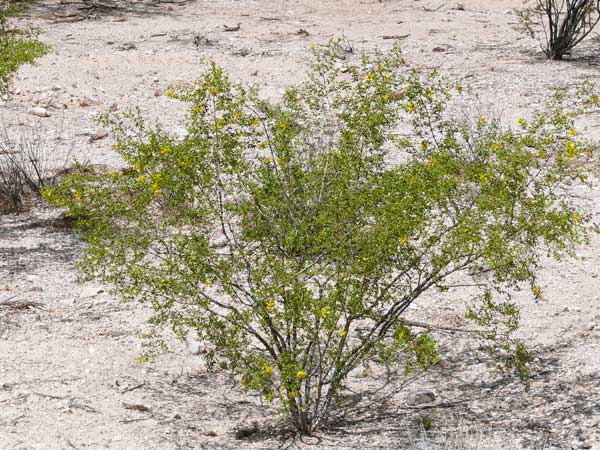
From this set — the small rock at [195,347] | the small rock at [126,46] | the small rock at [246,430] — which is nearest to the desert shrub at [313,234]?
the small rock at [246,430]

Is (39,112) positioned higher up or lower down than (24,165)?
higher up

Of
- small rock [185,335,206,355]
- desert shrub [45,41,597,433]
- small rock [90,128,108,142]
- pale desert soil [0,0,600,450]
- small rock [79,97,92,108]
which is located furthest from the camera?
small rock [79,97,92,108]

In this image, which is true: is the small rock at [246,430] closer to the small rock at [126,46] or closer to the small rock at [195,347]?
the small rock at [195,347]

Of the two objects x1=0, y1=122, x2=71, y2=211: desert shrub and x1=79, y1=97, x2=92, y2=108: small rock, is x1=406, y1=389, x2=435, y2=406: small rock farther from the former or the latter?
x1=79, y1=97, x2=92, y2=108: small rock

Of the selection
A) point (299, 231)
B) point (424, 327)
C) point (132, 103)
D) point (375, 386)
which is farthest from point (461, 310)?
point (132, 103)

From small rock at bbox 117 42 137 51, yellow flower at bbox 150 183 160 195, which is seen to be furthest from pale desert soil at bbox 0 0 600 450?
small rock at bbox 117 42 137 51

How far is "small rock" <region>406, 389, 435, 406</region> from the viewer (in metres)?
5.34

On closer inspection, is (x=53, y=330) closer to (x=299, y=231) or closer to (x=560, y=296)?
(x=299, y=231)

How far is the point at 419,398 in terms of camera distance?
5.36 meters

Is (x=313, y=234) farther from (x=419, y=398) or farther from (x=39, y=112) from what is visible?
(x=39, y=112)

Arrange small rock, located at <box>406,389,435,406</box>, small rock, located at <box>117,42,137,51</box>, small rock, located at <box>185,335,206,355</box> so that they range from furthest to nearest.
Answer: small rock, located at <box>117,42,137,51</box>, small rock, located at <box>185,335,206,355</box>, small rock, located at <box>406,389,435,406</box>

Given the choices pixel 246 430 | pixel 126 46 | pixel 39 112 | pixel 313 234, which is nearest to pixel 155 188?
pixel 313 234

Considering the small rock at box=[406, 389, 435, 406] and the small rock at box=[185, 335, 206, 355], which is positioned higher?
the small rock at box=[185, 335, 206, 355]

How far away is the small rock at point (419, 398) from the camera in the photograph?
5.34m
